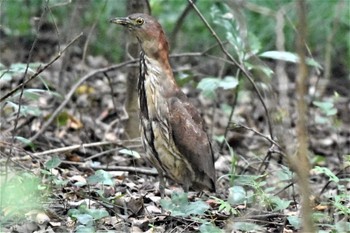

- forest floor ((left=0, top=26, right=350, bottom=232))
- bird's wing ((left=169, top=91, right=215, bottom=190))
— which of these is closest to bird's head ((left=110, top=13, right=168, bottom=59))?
bird's wing ((left=169, top=91, right=215, bottom=190))

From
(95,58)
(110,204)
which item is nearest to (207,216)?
(110,204)

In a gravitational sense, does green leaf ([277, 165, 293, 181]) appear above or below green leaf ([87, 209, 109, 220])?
below

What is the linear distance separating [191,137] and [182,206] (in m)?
0.94

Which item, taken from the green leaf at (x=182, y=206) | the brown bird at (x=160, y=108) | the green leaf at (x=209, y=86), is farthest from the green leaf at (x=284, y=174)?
the green leaf at (x=182, y=206)

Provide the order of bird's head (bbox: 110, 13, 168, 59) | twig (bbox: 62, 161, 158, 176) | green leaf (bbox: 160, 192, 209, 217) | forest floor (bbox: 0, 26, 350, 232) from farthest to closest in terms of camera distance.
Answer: twig (bbox: 62, 161, 158, 176)
bird's head (bbox: 110, 13, 168, 59)
forest floor (bbox: 0, 26, 350, 232)
green leaf (bbox: 160, 192, 209, 217)

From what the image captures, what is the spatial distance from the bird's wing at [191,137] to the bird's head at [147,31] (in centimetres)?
36

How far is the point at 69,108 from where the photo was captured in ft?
30.8

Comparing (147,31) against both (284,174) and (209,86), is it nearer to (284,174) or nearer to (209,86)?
(209,86)

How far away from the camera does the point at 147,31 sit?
6277 millimetres

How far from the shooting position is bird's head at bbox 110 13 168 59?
628cm

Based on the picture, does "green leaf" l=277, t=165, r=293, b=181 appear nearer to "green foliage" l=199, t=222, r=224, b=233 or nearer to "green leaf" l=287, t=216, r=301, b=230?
"green leaf" l=287, t=216, r=301, b=230

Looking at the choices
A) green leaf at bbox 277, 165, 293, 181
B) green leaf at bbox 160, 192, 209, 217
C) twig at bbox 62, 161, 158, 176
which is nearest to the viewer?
Answer: green leaf at bbox 160, 192, 209, 217

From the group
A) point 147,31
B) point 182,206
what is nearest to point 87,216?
point 182,206

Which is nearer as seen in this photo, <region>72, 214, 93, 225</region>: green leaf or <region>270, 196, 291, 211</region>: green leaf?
<region>72, 214, 93, 225</region>: green leaf
